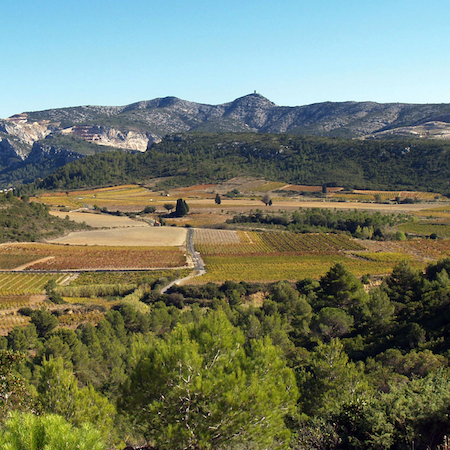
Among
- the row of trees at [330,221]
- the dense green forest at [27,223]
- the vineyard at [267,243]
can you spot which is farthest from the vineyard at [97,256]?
the row of trees at [330,221]

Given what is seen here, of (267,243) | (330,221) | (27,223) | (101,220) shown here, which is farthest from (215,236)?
(27,223)

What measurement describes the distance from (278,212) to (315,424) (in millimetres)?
104429

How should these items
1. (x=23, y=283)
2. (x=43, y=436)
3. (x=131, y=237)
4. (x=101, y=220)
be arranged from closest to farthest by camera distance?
(x=43, y=436)
(x=23, y=283)
(x=131, y=237)
(x=101, y=220)

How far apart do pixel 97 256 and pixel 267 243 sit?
102 ft

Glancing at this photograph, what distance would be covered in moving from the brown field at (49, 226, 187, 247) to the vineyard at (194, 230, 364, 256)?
4617mm

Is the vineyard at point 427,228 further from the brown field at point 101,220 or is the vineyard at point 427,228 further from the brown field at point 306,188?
the brown field at point 306,188

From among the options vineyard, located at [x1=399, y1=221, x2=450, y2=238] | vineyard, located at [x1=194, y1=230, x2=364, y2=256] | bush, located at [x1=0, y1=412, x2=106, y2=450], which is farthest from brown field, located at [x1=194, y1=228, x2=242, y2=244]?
bush, located at [x1=0, y1=412, x2=106, y2=450]

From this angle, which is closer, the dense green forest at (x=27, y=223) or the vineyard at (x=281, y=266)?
the vineyard at (x=281, y=266)

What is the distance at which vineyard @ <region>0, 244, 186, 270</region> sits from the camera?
6419 centimetres

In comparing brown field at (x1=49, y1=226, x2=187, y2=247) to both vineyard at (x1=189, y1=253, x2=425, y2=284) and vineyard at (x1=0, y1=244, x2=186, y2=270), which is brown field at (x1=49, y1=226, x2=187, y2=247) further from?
vineyard at (x1=189, y1=253, x2=425, y2=284)

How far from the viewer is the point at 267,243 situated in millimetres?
82812

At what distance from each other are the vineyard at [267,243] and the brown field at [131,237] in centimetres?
462

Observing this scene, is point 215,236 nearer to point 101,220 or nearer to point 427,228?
point 101,220

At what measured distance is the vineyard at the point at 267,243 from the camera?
7531 cm
